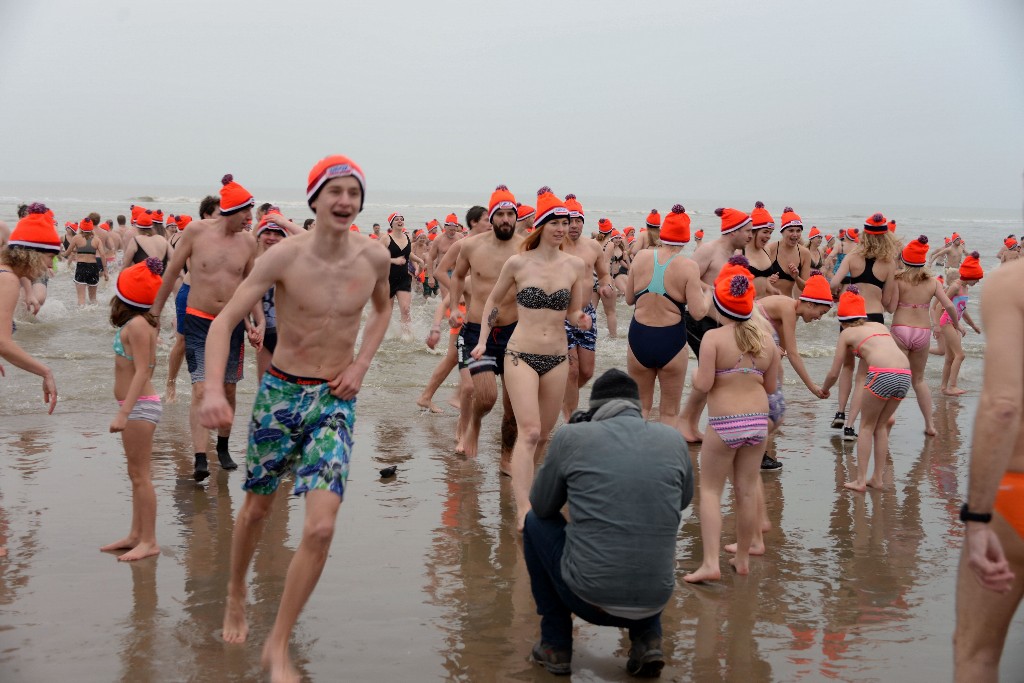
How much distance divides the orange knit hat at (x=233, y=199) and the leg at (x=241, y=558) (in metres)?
3.49

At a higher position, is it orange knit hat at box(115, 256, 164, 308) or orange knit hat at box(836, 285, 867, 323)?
orange knit hat at box(115, 256, 164, 308)

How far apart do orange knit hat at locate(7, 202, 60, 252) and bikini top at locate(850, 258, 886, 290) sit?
286 inches

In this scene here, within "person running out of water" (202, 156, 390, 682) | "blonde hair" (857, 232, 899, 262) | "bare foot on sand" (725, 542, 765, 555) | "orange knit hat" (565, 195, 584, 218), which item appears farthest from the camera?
"blonde hair" (857, 232, 899, 262)

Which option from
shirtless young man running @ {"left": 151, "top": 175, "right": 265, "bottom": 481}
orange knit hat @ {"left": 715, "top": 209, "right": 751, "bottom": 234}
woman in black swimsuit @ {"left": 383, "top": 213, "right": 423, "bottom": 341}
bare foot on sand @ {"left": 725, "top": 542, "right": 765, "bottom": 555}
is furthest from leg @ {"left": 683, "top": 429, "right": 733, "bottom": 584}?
woman in black swimsuit @ {"left": 383, "top": 213, "right": 423, "bottom": 341}

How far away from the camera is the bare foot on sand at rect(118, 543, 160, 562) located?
564 centimetres

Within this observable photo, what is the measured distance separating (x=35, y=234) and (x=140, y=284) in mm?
914

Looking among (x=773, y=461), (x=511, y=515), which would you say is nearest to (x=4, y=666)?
(x=511, y=515)

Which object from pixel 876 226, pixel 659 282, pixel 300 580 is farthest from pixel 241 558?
pixel 876 226

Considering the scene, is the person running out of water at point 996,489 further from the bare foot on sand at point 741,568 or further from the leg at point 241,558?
the leg at point 241,558

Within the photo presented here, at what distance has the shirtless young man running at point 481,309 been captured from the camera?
7621 millimetres

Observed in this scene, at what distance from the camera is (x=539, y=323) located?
6.66m

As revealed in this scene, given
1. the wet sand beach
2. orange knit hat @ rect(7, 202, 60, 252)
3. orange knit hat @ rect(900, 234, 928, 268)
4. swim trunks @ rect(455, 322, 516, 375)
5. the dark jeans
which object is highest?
orange knit hat @ rect(7, 202, 60, 252)

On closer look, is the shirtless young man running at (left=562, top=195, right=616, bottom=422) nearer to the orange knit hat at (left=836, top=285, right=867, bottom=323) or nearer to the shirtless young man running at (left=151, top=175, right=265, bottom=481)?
the orange knit hat at (left=836, top=285, right=867, bottom=323)

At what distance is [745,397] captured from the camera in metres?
5.77
